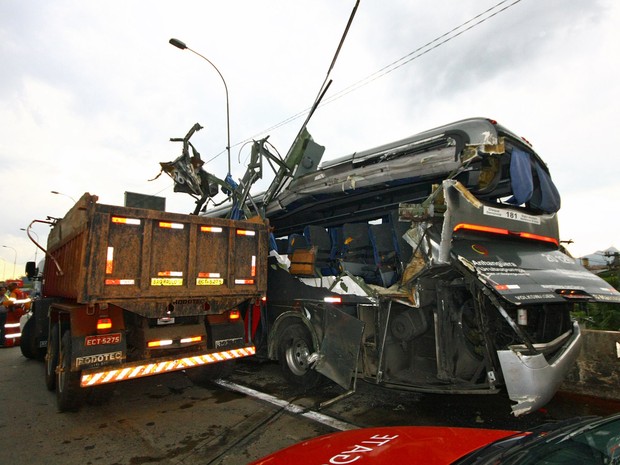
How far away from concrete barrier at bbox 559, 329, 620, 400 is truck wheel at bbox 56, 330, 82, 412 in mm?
6353

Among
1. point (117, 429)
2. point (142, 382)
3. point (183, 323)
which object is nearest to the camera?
point (117, 429)

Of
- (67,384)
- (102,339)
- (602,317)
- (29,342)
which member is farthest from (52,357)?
(602,317)

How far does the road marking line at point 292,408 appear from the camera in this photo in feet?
13.9

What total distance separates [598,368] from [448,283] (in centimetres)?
263

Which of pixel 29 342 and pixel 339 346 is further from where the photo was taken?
pixel 29 342

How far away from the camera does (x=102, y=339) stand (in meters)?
4.56

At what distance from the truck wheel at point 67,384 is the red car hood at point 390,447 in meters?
3.77

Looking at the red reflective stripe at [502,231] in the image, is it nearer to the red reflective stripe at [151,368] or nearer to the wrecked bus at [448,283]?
the wrecked bus at [448,283]

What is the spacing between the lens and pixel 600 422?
1625mm

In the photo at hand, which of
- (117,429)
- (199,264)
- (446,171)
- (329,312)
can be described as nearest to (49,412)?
(117,429)

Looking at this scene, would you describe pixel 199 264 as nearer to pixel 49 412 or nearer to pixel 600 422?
pixel 49 412

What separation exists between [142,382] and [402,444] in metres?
5.54

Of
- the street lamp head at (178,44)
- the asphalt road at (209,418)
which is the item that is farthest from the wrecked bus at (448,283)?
the street lamp head at (178,44)

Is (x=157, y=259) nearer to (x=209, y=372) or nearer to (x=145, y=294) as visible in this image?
(x=145, y=294)
